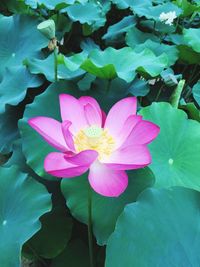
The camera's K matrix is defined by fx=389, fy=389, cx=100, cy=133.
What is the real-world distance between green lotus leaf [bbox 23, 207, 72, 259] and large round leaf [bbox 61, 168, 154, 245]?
0.13 metres

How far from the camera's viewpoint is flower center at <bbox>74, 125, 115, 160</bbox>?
→ 718mm

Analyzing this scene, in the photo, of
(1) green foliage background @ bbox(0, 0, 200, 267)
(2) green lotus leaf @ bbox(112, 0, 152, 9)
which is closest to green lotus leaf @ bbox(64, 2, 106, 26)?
(1) green foliage background @ bbox(0, 0, 200, 267)

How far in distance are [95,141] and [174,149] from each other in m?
0.23

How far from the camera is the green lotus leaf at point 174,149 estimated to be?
32.3 inches

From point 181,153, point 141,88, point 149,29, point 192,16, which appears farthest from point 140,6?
point 181,153

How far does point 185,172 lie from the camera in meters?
0.83

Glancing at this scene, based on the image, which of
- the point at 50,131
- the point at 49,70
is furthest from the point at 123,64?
the point at 50,131

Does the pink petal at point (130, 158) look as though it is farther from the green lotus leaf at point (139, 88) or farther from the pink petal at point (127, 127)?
the green lotus leaf at point (139, 88)

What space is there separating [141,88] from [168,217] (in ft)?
1.55

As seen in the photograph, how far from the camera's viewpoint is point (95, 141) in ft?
2.36

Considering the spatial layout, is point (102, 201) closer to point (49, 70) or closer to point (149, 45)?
point (49, 70)

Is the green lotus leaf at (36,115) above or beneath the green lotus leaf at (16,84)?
above

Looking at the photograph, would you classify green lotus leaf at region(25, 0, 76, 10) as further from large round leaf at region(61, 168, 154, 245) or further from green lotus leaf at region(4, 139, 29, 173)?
large round leaf at region(61, 168, 154, 245)

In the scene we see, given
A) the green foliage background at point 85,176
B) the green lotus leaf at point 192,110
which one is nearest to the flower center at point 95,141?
the green foliage background at point 85,176
